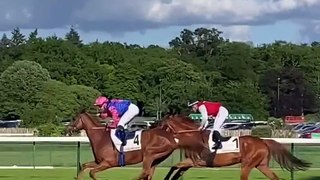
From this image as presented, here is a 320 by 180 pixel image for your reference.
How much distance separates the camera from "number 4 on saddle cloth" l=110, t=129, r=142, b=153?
650 inches

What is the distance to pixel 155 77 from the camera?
10338cm

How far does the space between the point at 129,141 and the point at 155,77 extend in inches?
3420

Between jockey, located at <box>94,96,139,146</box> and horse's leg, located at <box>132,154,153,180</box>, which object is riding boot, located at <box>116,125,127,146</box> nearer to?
jockey, located at <box>94,96,139,146</box>

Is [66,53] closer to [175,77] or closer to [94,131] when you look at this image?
[175,77]

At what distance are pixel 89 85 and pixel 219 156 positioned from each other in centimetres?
8227

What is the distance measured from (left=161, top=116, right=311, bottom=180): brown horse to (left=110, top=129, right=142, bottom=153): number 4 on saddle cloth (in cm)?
78

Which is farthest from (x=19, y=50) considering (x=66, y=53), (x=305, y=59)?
(x=305, y=59)

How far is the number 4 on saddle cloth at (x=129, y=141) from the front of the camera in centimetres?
1650

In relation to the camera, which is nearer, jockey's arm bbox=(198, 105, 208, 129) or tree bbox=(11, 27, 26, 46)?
jockey's arm bbox=(198, 105, 208, 129)

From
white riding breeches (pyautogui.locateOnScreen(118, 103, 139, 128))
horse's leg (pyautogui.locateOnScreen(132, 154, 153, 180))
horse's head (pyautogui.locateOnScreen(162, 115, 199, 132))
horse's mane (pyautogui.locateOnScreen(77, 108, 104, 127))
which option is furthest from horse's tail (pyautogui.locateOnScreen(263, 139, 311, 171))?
horse's mane (pyautogui.locateOnScreen(77, 108, 104, 127))

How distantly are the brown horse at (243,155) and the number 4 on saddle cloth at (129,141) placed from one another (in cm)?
78

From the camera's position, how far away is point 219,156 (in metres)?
16.7

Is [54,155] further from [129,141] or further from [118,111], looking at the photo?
[129,141]

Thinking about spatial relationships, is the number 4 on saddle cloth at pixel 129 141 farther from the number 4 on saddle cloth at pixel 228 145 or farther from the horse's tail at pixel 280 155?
the horse's tail at pixel 280 155
